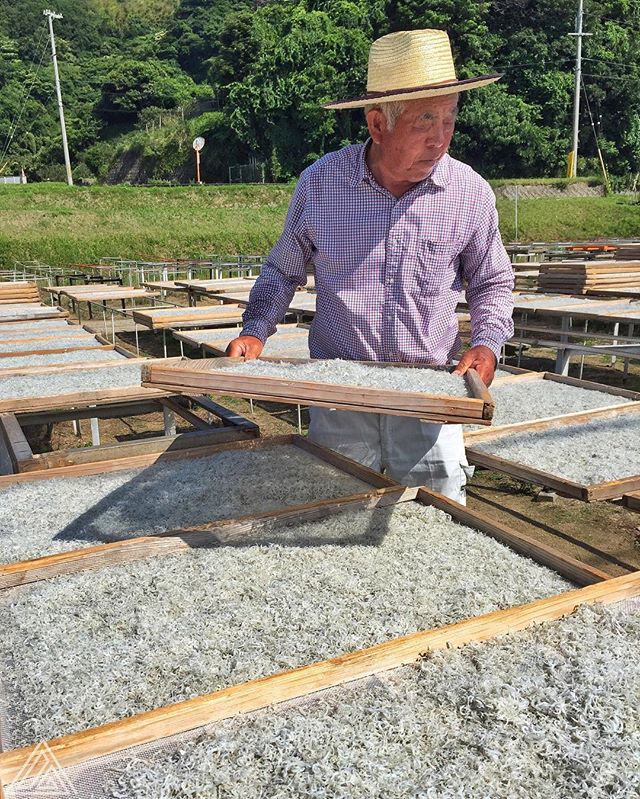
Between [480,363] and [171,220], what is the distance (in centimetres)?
2600

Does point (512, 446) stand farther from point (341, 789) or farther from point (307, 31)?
point (307, 31)

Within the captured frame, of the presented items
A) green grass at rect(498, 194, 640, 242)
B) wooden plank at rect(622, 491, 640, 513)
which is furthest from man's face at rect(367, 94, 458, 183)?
green grass at rect(498, 194, 640, 242)

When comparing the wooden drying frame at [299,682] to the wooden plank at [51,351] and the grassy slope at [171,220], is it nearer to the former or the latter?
the wooden plank at [51,351]

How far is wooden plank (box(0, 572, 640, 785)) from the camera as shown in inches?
42.1

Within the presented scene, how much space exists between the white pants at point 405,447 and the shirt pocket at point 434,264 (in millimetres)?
465

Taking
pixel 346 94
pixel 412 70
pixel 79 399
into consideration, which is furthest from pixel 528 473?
pixel 346 94

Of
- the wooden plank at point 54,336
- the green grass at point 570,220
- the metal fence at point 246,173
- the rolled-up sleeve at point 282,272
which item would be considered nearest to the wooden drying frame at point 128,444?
the rolled-up sleeve at point 282,272

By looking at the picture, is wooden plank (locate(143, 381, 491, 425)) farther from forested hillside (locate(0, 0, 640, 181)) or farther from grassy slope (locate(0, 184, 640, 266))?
forested hillside (locate(0, 0, 640, 181))

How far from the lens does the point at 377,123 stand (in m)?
2.16

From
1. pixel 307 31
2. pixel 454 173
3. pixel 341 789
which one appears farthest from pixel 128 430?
pixel 307 31

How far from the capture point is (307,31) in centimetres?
4181

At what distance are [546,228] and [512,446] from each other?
2769 cm

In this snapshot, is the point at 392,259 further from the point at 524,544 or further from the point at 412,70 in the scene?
the point at 524,544

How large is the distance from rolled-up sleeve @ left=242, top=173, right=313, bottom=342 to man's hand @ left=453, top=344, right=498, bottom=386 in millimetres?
670
